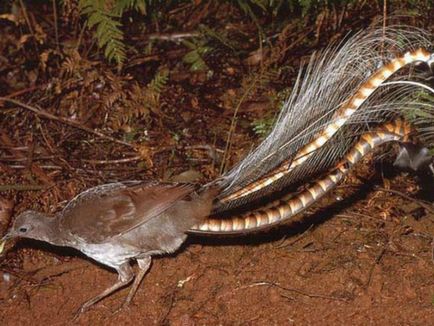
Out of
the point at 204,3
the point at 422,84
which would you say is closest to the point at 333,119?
the point at 422,84

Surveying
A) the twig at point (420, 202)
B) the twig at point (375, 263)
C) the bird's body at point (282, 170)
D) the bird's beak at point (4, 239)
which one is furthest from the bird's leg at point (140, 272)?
the twig at point (420, 202)

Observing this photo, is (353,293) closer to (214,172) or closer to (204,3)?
(214,172)

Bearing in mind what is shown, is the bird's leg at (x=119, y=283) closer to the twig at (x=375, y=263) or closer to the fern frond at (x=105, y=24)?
the twig at (x=375, y=263)

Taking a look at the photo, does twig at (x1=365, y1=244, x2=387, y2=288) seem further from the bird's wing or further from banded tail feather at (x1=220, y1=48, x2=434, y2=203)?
the bird's wing

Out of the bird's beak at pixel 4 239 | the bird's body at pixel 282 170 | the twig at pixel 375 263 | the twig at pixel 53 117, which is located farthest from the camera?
the twig at pixel 53 117

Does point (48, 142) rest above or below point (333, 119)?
below

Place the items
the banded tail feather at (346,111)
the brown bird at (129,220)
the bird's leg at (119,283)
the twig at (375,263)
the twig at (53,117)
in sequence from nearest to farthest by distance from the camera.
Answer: the banded tail feather at (346,111) → the brown bird at (129,220) → the twig at (375,263) → the bird's leg at (119,283) → the twig at (53,117)

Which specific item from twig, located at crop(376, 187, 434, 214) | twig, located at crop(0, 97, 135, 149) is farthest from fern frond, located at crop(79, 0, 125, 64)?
twig, located at crop(376, 187, 434, 214)
